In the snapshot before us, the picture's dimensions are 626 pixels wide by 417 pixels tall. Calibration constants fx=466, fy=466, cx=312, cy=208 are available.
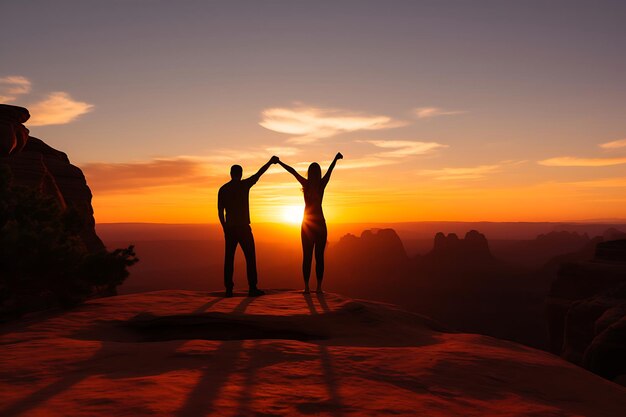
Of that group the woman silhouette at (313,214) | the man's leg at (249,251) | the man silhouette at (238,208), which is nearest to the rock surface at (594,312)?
the woman silhouette at (313,214)

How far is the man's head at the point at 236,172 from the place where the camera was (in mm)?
11289

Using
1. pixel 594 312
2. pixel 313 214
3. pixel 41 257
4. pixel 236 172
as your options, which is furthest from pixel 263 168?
pixel 594 312

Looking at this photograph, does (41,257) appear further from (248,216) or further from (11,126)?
(11,126)

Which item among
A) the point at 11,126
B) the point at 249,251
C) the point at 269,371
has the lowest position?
the point at 269,371

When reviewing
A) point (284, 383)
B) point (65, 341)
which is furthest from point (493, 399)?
point (65, 341)

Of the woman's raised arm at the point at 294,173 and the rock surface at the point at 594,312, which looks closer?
the woman's raised arm at the point at 294,173

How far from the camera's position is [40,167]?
25.5 meters

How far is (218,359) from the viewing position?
570cm

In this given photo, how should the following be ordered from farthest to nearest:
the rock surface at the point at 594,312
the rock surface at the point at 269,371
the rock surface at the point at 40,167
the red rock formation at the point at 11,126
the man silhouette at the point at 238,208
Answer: the rock surface at the point at 594,312, the rock surface at the point at 40,167, the red rock formation at the point at 11,126, the man silhouette at the point at 238,208, the rock surface at the point at 269,371

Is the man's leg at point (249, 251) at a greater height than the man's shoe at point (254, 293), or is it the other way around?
the man's leg at point (249, 251)

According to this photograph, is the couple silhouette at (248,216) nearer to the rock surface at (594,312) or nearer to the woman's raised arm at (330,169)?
the woman's raised arm at (330,169)

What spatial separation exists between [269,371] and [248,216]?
6424mm

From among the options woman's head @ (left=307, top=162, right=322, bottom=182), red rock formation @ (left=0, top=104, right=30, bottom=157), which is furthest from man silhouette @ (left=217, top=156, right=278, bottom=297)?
red rock formation @ (left=0, top=104, right=30, bottom=157)

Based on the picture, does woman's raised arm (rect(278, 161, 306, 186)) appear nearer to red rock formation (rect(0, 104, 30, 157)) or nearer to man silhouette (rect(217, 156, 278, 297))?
man silhouette (rect(217, 156, 278, 297))
